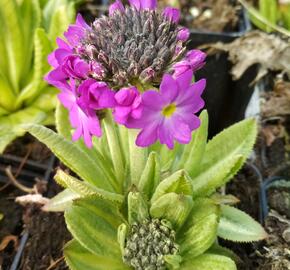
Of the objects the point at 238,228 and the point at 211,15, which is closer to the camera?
the point at 238,228

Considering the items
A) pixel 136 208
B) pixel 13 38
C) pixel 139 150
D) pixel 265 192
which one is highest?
pixel 13 38

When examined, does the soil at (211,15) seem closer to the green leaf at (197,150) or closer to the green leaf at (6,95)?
the green leaf at (6,95)

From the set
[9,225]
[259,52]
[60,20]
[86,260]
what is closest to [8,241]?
[9,225]

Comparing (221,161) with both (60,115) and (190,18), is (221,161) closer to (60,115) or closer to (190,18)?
(60,115)

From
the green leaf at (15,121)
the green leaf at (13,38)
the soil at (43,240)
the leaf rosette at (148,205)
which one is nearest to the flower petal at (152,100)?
the leaf rosette at (148,205)

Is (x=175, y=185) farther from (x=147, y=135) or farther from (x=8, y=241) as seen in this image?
(x=8, y=241)

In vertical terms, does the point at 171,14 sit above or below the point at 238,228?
above
